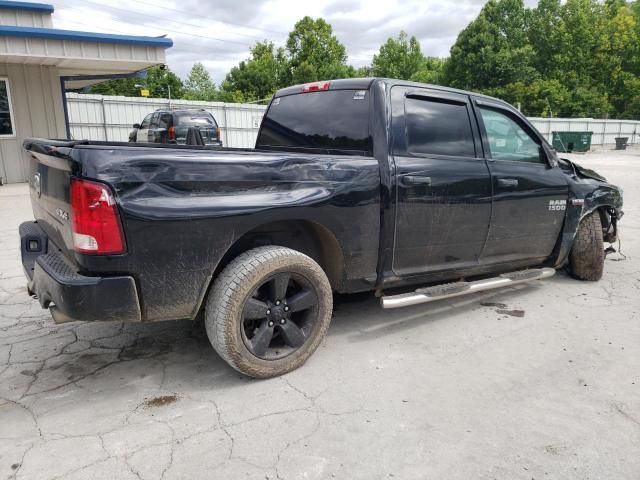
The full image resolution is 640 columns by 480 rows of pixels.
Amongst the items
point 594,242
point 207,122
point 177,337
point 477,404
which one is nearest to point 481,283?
point 477,404

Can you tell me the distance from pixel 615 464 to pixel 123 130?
790 inches

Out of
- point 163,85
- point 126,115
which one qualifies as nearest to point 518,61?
point 126,115

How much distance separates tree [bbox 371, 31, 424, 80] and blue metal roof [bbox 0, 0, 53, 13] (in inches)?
1571

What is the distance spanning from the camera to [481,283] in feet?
13.3

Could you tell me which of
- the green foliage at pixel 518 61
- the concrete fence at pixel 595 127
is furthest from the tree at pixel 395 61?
the concrete fence at pixel 595 127

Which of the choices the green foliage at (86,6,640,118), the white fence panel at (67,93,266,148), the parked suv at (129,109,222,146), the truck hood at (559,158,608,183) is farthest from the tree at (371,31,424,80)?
the truck hood at (559,158,608,183)

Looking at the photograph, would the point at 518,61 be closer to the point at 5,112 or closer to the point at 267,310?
the point at 5,112

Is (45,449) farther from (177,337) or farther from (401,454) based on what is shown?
(401,454)

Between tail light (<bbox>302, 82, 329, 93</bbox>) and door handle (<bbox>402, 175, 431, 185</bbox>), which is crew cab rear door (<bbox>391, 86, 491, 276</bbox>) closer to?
door handle (<bbox>402, 175, 431, 185</bbox>)

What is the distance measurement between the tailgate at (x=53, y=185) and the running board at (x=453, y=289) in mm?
2069

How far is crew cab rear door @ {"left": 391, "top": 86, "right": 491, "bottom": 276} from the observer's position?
3.49 metres

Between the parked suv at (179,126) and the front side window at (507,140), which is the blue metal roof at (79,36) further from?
the front side window at (507,140)

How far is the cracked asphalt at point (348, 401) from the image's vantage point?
2334 mm

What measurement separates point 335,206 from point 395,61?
50368mm
